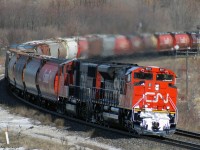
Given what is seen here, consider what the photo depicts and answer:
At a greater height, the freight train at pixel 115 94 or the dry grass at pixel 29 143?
the freight train at pixel 115 94

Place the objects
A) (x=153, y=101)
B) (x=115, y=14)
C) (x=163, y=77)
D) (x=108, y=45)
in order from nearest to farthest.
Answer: (x=153, y=101) < (x=163, y=77) < (x=115, y=14) < (x=108, y=45)

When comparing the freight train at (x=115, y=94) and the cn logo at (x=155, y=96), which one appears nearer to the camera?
the freight train at (x=115, y=94)

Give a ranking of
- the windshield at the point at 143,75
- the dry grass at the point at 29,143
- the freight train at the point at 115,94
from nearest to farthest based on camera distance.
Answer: the dry grass at the point at 29,143, the freight train at the point at 115,94, the windshield at the point at 143,75

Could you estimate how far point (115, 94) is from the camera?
21.7 meters

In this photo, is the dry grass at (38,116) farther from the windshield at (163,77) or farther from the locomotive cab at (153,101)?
the windshield at (163,77)

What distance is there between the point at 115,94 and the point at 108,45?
36.4ft

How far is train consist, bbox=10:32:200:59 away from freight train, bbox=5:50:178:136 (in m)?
3.05

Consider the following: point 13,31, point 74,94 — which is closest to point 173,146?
point 74,94

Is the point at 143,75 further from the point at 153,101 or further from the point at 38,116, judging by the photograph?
the point at 38,116

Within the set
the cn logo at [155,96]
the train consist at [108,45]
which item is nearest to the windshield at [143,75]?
the cn logo at [155,96]

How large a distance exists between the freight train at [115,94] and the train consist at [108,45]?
3.05 meters

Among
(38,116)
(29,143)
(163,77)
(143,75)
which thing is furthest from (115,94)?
(38,116)

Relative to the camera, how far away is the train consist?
26.6 meters

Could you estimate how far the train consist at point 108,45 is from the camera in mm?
26627
